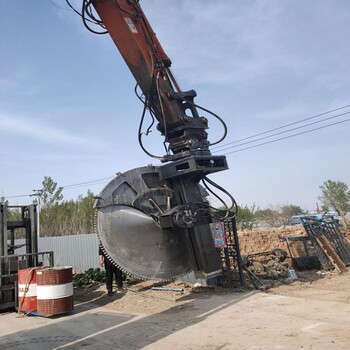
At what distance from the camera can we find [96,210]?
7531 millimetres

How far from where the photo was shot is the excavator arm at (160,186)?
24.8 ft

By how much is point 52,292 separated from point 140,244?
1.94 meters

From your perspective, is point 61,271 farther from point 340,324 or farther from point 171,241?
point 340,324

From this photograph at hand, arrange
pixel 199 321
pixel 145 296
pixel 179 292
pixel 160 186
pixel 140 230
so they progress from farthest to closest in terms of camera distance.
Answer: pixel 179 292 → pixel 145 296 → pixel 160 186 → pixel 140 230 → pixel 199 321

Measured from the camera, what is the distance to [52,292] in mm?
7531

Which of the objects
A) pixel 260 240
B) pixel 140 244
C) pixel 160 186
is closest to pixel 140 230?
pixel 140 244

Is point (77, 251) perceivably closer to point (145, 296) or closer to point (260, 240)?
point (260, 240)

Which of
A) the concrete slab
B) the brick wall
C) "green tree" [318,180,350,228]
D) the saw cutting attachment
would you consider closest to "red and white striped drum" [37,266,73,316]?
the concrete slab

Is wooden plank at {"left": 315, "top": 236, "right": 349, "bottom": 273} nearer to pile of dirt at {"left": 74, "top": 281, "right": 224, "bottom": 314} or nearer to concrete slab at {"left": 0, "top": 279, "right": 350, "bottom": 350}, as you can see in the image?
concrete slab at {"left": 0, "top": 279, "right": 350, "bottom": 350}

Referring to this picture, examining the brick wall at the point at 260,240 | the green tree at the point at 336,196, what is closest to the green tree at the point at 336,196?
the green tree at the point at 336,196

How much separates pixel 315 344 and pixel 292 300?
2.71 meters

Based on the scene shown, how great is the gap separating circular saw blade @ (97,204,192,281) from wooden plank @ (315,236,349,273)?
5.55 m

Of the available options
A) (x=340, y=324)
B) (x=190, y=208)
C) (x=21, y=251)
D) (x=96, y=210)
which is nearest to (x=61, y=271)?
→ (x=96, y=210)

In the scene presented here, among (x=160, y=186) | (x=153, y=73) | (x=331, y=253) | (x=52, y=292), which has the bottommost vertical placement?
(x=331, y=253)
